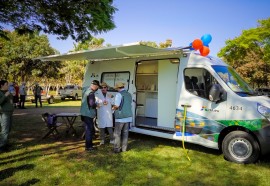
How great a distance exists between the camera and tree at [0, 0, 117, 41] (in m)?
7.74

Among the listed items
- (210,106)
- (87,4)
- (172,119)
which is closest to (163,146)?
(172,119)

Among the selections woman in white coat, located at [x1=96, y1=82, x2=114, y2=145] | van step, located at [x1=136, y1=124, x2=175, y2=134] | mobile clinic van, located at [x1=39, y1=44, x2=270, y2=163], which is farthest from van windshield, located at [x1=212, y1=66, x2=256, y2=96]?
woman in white coat, located at [x1=96, y1=82, x2=114, y2=145]

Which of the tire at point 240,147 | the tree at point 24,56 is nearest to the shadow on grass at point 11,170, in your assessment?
the tire at point 240,147

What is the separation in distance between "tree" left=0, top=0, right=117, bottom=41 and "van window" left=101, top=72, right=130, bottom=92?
144cm

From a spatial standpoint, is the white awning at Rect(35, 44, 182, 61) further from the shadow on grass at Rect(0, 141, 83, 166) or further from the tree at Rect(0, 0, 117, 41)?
the shadow on grass at Rect(0, 141, 83, 166)

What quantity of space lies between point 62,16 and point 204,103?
207 inches

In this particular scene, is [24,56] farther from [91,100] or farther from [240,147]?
[240,147]

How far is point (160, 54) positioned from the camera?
752cm

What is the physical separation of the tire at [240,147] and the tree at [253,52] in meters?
30.9

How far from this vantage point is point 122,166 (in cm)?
574

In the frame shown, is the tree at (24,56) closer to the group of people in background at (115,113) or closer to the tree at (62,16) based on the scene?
the tree at (62,16)

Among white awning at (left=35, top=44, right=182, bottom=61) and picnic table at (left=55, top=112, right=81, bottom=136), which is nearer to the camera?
white awning at (left=35, top=44, right=182, bottom=61)

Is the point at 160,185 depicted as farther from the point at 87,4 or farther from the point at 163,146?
the point at 87,4

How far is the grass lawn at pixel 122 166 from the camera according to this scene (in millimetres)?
4949
